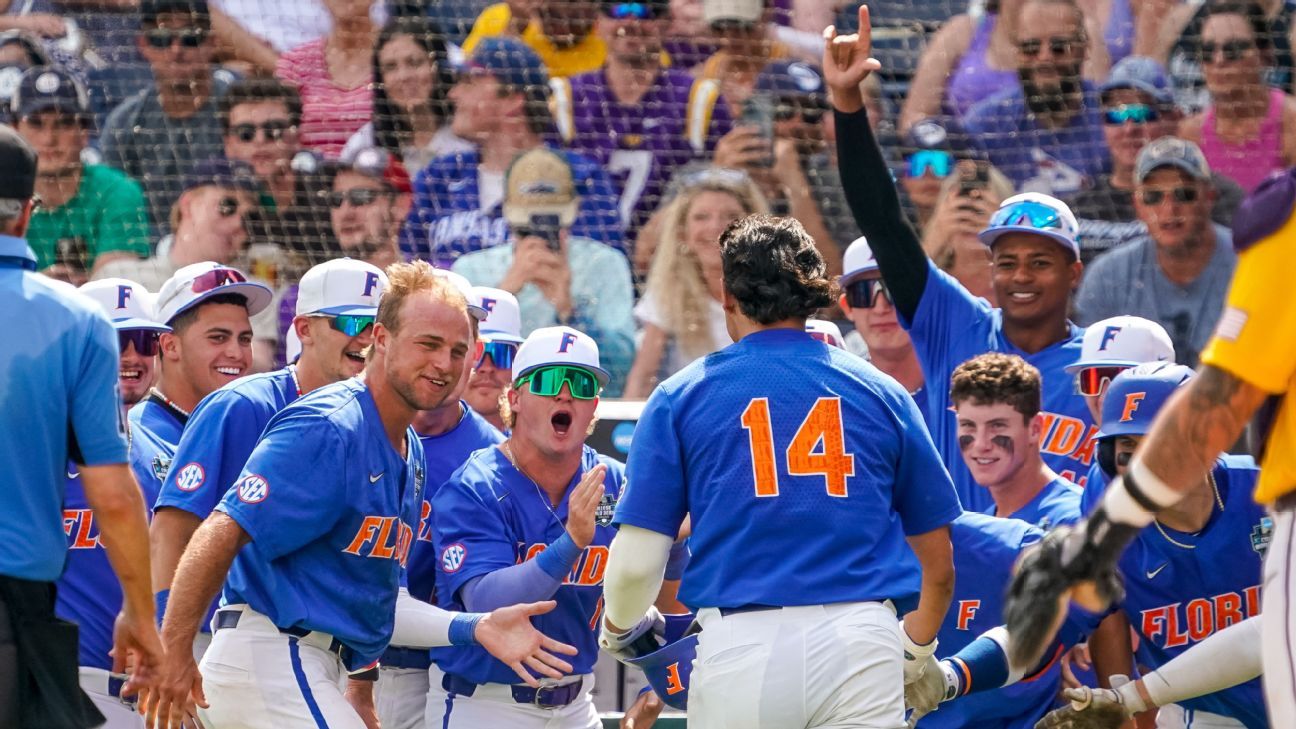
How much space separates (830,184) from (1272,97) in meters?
2.10

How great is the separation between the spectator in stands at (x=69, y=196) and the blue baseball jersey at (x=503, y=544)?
419 centimetres

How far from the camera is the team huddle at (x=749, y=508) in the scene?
3934mm

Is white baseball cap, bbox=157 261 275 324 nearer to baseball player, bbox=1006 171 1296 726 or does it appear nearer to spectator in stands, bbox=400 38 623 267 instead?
spectator in stands, bbox=400 38 623 267

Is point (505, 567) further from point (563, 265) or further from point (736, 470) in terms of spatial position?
point (563, 265)

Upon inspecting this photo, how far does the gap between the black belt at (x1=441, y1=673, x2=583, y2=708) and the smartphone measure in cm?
387

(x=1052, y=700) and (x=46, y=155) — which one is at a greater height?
(x=46, y=155)

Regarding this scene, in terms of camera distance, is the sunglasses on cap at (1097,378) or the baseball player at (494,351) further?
the baseball player at (494,351)

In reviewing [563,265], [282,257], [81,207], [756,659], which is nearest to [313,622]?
[756,659]

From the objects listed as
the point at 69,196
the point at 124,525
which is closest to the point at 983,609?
the point at 124,525

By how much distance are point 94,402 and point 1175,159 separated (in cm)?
524

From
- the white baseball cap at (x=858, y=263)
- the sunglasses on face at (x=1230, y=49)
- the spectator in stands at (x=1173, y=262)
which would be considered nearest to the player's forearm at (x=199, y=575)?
the white baseball cap at (x=858, y=263)

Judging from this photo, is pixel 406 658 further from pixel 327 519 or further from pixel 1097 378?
pixel 1097 378

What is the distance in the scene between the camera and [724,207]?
27.2ft

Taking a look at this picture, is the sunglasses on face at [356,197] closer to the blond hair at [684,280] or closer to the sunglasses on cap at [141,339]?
the blond hair at [684,280]
